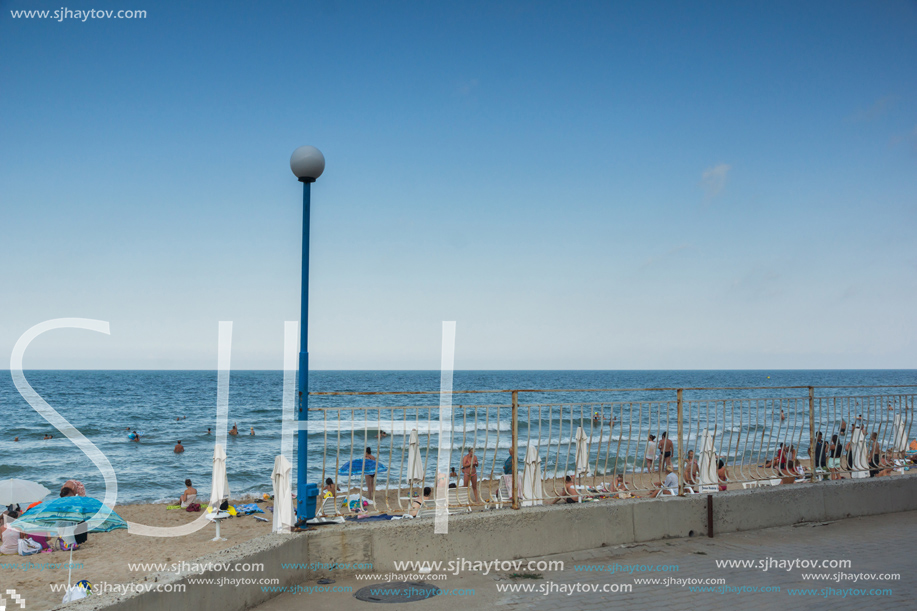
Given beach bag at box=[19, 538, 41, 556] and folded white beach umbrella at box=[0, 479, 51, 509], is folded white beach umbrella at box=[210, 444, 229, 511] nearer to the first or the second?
folded white beach umbrella at box=[0, 479, 51, 509]

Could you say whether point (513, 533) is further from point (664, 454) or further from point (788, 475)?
point (664, 454)

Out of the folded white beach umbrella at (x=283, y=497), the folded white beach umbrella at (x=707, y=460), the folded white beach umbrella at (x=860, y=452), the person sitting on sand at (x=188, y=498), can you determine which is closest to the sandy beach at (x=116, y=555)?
A: the person sitting on sand at (x=188, y=498)

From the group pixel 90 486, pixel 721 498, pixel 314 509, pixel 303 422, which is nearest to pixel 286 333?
pixel 303 422

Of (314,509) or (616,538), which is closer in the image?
(314,509)

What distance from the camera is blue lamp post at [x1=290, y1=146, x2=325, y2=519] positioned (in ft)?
19.0

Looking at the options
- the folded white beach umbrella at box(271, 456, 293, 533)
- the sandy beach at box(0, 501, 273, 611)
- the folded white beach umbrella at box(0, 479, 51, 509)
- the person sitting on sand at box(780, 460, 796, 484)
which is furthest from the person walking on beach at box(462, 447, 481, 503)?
the folded white beach umbrella at box(0, 479, 51, 509)

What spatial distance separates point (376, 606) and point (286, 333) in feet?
11.0

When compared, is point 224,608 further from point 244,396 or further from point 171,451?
point 244,396

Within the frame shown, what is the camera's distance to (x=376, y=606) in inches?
199

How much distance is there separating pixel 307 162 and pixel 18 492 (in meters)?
9.53

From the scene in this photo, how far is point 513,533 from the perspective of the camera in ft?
20.7

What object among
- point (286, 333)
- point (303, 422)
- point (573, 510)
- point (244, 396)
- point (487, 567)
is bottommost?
point (244, 396)

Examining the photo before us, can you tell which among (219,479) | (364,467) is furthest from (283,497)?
(219,479)

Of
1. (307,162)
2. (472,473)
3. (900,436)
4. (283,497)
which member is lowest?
(472,473)
